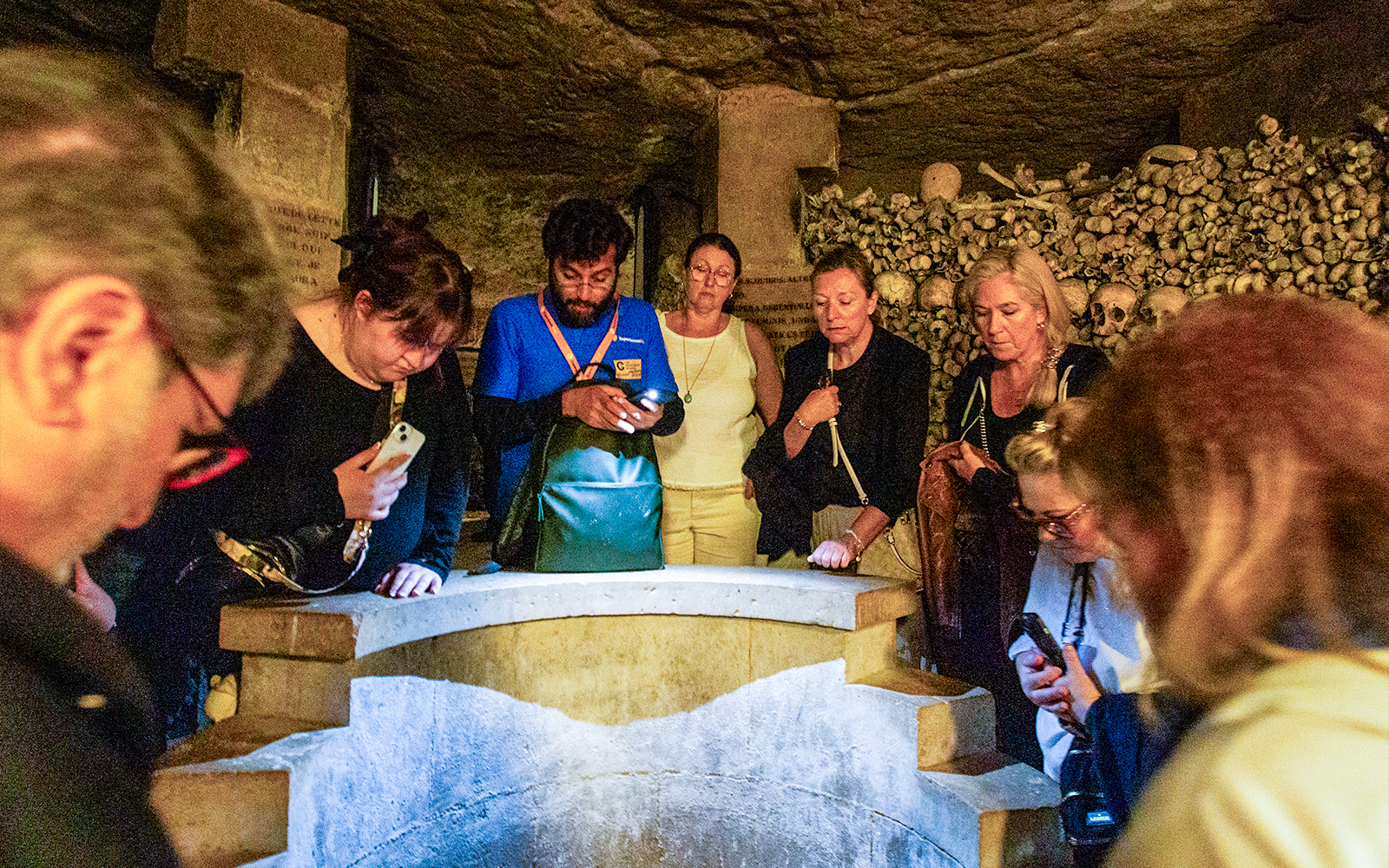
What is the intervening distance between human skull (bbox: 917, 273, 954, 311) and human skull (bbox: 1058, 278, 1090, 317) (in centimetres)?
56

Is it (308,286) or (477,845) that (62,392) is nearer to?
(477,845)

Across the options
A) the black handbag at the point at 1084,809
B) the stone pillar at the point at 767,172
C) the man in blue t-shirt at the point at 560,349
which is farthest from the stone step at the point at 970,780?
the stone pillar at the point at 767,172

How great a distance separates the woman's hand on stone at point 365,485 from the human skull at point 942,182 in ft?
12.3

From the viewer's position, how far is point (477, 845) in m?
2.50

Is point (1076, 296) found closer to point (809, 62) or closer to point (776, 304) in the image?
point (776, 304)

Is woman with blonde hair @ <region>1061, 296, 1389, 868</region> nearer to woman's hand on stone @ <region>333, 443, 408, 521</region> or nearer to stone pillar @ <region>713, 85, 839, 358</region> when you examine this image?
woman's hand on stone @ <region>333, 443, 408, 521</region>

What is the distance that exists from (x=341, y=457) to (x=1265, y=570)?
2.16m

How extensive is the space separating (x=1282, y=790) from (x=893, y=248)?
473 centimetres

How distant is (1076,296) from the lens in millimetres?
4453

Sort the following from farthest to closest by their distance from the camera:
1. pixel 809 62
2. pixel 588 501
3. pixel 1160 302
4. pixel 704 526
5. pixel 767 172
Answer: pixel 767 172 < pixel 809 62 < pixel 1160 302 < pixel 704 526 < pixel 588 501

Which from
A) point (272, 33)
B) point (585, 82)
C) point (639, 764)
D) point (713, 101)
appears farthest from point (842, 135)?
point (639, 764)

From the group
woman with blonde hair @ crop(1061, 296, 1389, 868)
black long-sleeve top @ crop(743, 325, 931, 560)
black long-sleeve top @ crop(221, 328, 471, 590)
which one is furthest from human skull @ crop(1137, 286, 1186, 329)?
woman with blonde hair @ crop(1061, 296, 1389, 868)

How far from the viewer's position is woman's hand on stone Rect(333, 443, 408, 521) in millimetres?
2287

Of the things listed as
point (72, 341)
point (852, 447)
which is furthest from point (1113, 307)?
point (72, 341)
